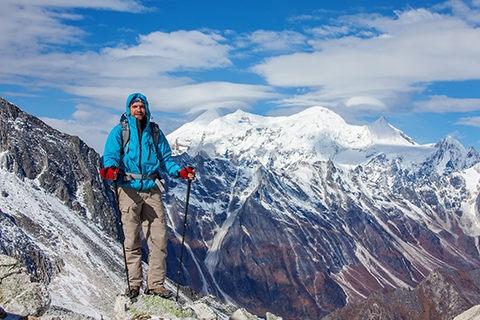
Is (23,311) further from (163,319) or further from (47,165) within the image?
(47,165)

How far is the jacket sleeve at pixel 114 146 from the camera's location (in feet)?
55.0

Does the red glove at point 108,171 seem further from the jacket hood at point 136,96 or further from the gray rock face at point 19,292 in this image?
the gray rock face at point 19,292

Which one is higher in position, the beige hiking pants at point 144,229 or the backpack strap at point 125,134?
the backpack strap at point 125,134

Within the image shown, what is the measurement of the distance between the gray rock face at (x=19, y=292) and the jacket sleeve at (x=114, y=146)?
470 centimetres

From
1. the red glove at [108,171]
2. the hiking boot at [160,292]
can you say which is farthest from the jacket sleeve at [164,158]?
the hiking boot at [160,292]

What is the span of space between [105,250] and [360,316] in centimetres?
11019

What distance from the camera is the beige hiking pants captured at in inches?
668

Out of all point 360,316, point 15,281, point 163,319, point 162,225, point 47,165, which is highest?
point 47,165

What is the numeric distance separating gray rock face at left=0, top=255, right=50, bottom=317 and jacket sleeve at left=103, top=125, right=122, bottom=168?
185 inches

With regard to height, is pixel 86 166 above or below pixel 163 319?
above

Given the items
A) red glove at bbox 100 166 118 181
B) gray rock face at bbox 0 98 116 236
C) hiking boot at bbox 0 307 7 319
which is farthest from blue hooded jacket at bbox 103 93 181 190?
gray rock face at bbox 0 98 116 236

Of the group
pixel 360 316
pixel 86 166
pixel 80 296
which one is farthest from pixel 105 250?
pixel 360 316

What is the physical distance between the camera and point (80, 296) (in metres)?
77.9

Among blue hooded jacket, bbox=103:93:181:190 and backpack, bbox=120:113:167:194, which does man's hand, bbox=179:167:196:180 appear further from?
backpack, bbox=120:113:167:194
